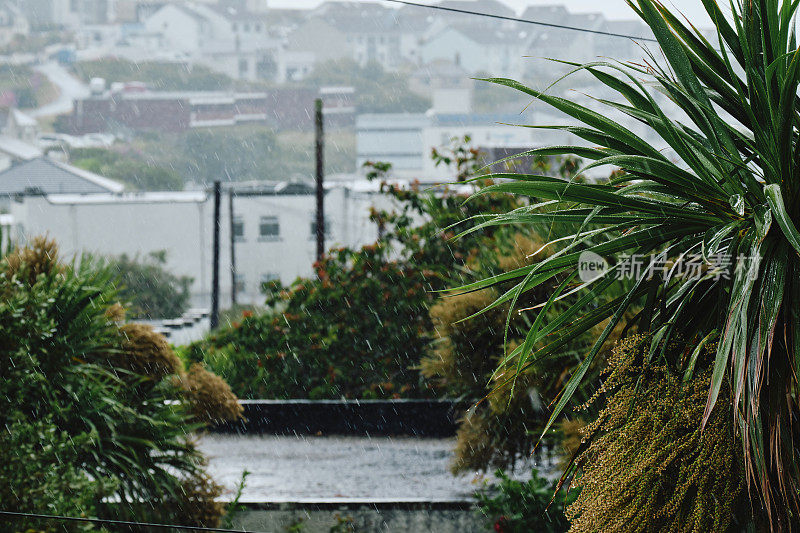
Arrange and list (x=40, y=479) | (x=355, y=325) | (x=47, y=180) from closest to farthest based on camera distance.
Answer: (x=40, y=479)
(x=355, y=325)
(x=47, y=180)

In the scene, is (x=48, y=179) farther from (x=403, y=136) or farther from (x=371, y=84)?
(x=371, y=84)

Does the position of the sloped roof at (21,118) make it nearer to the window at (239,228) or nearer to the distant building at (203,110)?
the distant building at (203,110)

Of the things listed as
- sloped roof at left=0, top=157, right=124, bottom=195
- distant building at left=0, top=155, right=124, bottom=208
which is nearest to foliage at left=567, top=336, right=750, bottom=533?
distant building at left=0, top=155, right=124, bottom=208

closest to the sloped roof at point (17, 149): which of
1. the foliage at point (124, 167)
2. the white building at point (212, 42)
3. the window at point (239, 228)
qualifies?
the foliage at point (124, 167)

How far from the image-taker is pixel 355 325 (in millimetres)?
6977

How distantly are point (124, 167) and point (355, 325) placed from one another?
28.4m

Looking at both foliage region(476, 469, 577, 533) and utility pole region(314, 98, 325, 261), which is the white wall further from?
foliage region(476, 469, 577, 533)

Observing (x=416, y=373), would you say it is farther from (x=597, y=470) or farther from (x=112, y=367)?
(x=597, y=470)

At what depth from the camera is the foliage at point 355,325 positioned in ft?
22.4

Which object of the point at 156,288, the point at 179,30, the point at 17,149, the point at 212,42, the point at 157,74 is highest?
the point at 179,30

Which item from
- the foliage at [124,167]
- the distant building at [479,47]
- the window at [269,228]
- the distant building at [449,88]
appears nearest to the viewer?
the window at [269,228]

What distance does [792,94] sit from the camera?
2135 mm

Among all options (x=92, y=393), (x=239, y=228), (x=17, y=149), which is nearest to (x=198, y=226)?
(x=239, y=228)

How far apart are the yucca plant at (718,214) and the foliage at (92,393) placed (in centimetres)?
217
